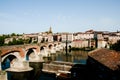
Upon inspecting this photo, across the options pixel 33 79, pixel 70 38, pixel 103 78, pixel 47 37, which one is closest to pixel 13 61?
pixel 33 79

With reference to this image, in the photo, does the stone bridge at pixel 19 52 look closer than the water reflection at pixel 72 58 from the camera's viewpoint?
Yes

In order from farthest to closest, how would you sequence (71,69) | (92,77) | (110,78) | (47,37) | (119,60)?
1. (47,37)
2. (71,69)
3. (92,77)
4. (119,60)
5. (110,78)

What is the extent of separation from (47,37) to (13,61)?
71711 mm

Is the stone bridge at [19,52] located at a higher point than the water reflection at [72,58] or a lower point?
→ higher

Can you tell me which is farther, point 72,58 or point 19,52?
point 72,58

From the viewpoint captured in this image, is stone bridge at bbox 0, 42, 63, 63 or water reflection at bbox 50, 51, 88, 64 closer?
stone bridge at bbox 0, 42, 63, 63

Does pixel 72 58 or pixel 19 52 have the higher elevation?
A: pixel 19 52

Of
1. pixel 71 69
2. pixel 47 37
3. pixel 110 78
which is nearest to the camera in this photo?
pixel 110 78

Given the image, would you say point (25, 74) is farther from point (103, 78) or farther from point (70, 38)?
point (70, 38)

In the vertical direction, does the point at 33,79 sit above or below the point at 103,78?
below

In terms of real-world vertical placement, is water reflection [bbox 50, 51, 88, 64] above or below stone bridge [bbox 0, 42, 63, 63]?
below

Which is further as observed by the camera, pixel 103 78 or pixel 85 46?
pixel 85 46

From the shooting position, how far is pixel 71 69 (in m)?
34.6

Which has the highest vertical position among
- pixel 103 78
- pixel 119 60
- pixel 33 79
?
pixel 119 60
